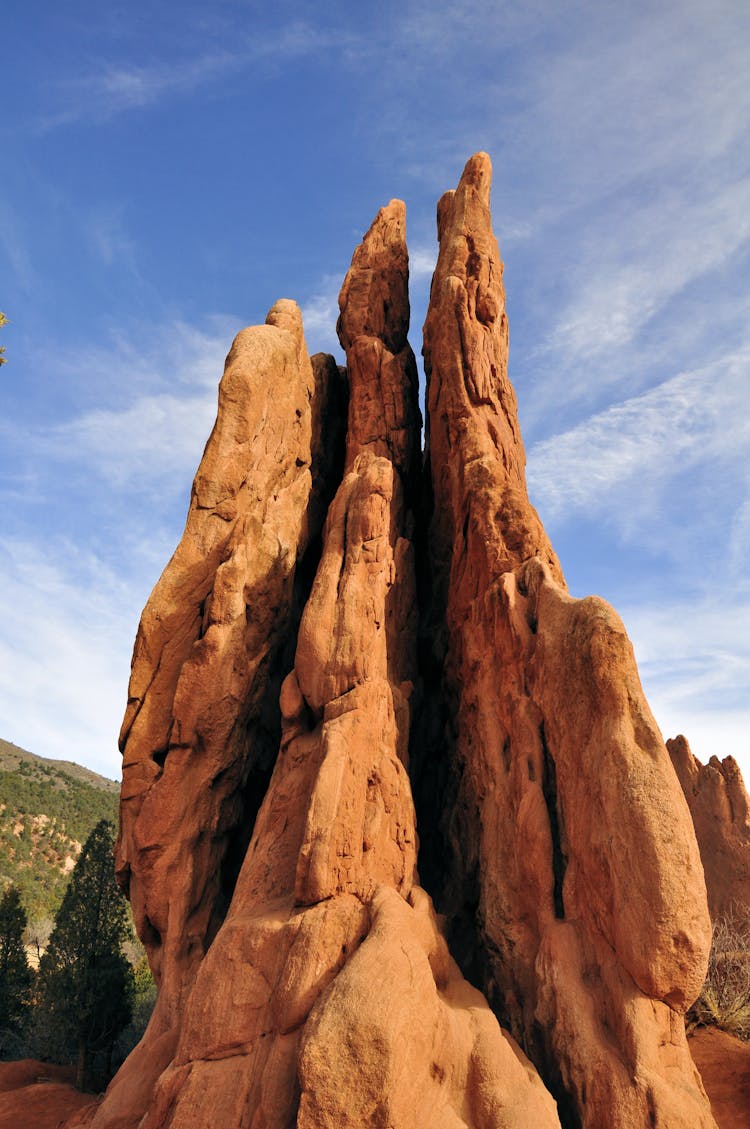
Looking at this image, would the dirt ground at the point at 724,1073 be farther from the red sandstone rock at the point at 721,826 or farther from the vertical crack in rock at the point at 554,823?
the red sandstone rock at the point at 721,826

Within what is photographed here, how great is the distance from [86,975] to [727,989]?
17527mm

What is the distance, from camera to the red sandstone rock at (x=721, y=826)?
20.0 meters

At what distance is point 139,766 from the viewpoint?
14.8 m

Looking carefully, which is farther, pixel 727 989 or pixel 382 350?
pixel 382 350

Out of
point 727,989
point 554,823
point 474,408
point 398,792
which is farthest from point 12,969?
point 474,408

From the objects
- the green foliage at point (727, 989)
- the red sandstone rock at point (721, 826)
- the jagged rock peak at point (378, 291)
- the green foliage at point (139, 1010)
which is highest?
the jagged rock peak at point (378, 291)

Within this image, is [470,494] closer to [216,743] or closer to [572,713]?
[572,713]

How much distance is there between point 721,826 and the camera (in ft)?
68.2

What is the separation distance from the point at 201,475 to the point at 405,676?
6.02 meters

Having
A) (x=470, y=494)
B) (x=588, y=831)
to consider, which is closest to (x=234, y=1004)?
(x=588, y=831)

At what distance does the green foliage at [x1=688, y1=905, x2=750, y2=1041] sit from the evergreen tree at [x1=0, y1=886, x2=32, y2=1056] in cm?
2245

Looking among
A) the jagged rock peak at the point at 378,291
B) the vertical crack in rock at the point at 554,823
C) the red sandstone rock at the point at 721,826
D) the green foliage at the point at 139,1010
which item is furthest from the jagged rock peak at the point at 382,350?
the green foliage at the point at 139,1010

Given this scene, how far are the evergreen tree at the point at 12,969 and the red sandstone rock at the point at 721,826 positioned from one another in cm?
2288

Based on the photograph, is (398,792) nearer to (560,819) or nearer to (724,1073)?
(560,819)
